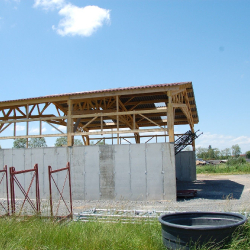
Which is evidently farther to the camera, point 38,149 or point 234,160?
point 234,160

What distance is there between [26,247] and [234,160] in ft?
143

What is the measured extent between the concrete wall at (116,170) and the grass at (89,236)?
7.46m

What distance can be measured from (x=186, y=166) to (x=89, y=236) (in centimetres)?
2021

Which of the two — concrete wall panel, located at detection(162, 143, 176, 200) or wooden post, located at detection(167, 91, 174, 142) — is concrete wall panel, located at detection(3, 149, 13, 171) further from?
wooden post, located at detection(167, 91, 174, 142)

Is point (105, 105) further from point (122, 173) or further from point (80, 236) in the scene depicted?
point (80, 236)

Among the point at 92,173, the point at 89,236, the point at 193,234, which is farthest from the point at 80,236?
the point at 92,173

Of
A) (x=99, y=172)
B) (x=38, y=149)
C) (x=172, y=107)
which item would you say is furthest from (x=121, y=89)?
(x=38, y=149)

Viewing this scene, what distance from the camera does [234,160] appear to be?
45031mm

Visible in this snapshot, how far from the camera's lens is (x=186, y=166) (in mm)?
25609

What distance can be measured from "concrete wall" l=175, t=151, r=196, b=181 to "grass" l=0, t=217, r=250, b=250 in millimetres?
18786

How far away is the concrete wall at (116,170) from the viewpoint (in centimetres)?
1469

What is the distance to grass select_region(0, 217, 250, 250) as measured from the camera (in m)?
5.90

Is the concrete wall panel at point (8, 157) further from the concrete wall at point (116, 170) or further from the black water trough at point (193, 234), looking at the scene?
the black water trough at point (193, 234)

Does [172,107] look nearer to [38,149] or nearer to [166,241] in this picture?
[38,149]
